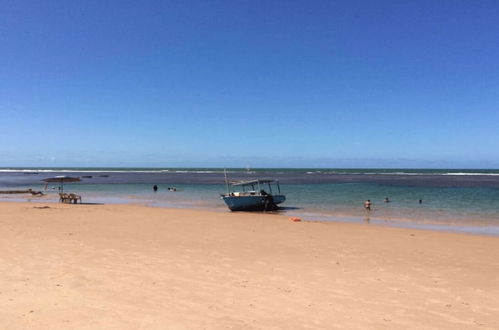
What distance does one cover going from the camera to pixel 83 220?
2192 centimetres

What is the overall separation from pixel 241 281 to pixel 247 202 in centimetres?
2244

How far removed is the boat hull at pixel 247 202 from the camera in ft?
104

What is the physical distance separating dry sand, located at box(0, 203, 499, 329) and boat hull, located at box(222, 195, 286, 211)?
14.1 m

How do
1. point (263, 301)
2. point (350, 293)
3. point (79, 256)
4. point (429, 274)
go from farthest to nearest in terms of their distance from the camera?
point (79, 256)
point (429, 274)
point (350, 293)
point (263, 301)

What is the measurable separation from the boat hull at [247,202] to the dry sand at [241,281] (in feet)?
46.1

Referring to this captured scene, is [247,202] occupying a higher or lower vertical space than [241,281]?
lower

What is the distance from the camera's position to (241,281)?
9.75 meters

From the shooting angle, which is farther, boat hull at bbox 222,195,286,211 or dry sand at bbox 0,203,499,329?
boat hull at bbox 222,195,286,211

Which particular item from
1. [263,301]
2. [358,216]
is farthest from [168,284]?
[358,216]

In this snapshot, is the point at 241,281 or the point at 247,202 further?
the point at 247,202

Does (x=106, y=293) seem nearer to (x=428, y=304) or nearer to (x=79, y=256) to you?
(x=79, y=256)

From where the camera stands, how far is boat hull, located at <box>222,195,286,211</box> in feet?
104

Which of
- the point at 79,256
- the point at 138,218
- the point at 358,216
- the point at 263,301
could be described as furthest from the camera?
the point at 358,216

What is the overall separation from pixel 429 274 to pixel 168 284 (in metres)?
7.37
